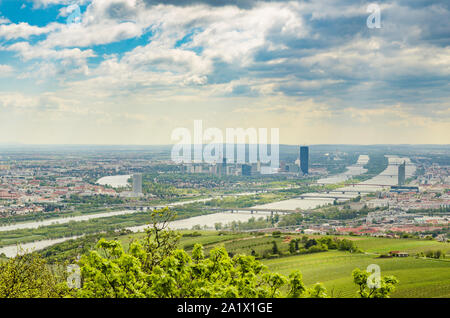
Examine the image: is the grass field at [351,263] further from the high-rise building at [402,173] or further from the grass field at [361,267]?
the high-rise building at [402,173]

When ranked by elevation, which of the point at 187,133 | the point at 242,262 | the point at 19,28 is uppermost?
the point at 19,28

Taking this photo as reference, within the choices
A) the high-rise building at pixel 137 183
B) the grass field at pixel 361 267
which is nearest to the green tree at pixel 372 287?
the grass field at pixel 361 267

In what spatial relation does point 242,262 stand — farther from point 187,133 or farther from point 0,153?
point 0,153

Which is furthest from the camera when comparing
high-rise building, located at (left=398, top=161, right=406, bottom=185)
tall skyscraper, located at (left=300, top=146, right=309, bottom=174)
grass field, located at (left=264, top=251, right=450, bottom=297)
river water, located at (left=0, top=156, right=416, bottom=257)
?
high-rise building, located at (left=398, top=161, right=406, bottom=185)

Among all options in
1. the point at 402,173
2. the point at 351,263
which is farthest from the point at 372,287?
the point at 402,173

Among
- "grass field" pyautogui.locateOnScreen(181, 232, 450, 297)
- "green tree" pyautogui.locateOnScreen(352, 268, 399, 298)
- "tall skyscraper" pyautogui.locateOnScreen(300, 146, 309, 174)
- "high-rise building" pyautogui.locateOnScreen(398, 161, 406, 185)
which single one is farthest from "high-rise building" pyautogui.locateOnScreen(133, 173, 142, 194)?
"green tree" pyautogui.locateOnScreen(352, 268, 399, 298)

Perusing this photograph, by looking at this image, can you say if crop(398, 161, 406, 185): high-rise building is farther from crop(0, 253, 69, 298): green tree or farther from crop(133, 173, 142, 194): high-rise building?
crop(0, 253, 69, 298): green tree

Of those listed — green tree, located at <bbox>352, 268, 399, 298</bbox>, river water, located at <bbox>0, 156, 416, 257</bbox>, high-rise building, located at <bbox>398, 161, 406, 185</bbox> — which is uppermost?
green tree, located at <bbox>352, 268, 399, 298</bbox>
